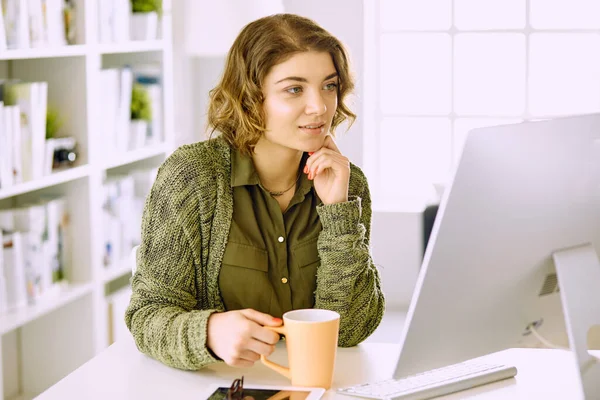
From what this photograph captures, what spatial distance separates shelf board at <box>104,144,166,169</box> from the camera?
122 inches

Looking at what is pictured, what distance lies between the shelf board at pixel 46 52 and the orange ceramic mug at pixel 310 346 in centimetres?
148

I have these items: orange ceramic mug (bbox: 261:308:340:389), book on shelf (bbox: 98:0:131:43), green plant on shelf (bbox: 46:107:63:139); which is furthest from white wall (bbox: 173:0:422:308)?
orange ceramic mug (bbox: 261:308:340:389)

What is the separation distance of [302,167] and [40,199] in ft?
4.79

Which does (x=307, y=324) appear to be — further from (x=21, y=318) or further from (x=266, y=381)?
(x=21, y=318)

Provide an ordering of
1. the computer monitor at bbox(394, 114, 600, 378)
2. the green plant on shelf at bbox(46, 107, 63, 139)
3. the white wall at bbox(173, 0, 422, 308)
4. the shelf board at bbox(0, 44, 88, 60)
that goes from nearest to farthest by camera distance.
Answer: the computer monitor at bbox(394, 114, 600, 378) → the shelf board at bbox(0, 44, 88, 60) → the green plant on shelf at bbox(46, 107, 63, 139) → the white wall at bbox(173, 0, 422, 308)

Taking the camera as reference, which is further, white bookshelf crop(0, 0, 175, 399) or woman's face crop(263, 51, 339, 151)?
white bookshelf crop(0, 0, 175, 399)

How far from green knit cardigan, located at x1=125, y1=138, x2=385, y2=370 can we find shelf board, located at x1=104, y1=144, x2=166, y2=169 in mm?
1500

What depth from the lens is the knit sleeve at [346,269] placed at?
156 centimetres

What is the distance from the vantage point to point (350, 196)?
1.71 m

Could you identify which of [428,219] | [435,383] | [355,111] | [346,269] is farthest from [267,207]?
[355,111]

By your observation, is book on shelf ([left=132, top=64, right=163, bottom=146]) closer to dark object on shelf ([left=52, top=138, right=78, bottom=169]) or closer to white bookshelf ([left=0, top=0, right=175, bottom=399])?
white bookshelf ([left=0, top=0, right=175, bottom=399])

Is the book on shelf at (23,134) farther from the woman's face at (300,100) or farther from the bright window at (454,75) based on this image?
the bright window at (454,75)

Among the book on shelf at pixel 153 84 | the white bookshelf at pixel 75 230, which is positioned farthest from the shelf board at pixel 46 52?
the book on shelf at pixel 153 84

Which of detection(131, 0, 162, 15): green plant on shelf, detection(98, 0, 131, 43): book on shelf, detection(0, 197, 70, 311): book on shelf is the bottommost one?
detection(0, 197, 70, 311): book on shelf
